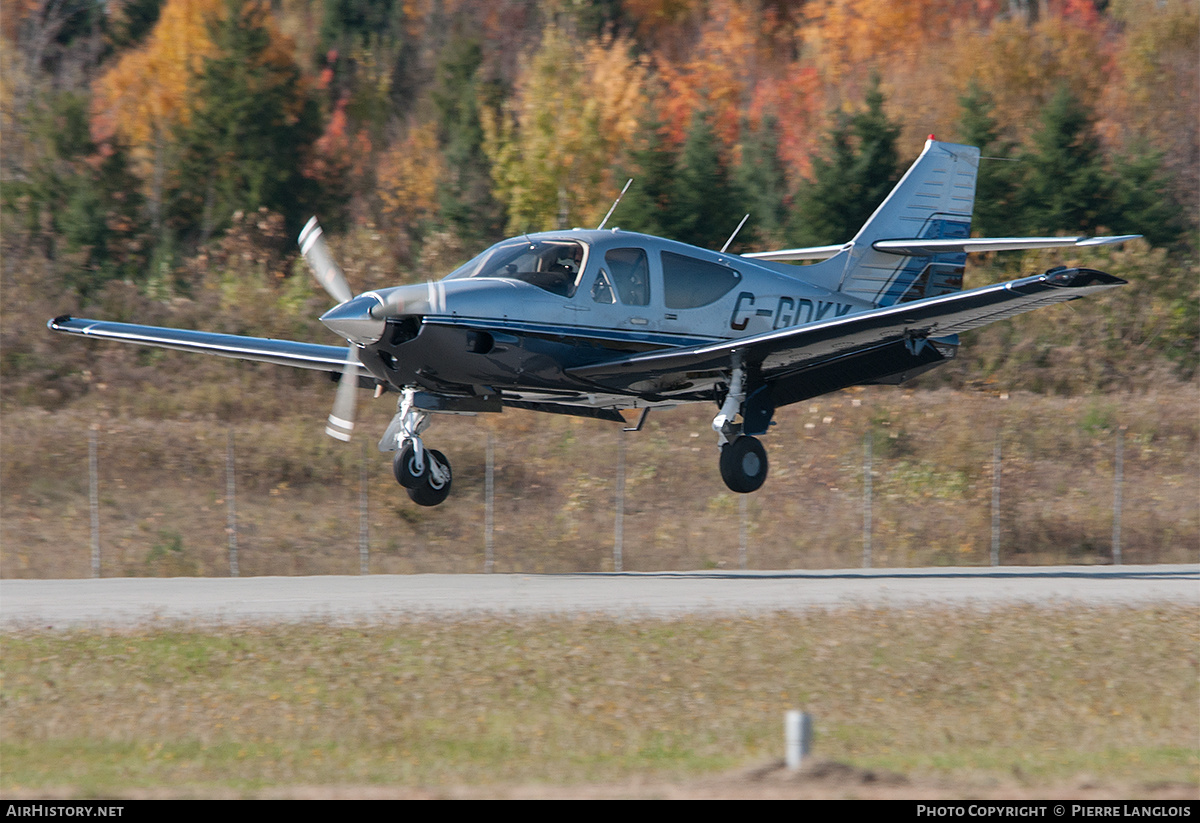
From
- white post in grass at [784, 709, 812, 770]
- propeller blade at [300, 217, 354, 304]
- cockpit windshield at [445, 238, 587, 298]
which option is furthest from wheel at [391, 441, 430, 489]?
white post in grass at [784, 709, 812, 770]

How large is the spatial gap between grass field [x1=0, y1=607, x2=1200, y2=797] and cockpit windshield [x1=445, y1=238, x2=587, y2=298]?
426 cm

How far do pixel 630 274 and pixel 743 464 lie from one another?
9.76 ft

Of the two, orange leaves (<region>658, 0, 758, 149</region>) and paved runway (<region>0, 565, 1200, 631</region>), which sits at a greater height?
orange leaves (<region>658, 0, 758, 149</region>)

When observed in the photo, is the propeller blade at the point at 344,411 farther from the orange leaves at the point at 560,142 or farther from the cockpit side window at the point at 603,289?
the orange leaves at the point at 560,142

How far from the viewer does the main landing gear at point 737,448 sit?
16266mm

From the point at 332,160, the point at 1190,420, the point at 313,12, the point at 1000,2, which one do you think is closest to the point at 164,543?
the point at 1190,420

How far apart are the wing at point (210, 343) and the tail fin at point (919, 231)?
7.74 meters

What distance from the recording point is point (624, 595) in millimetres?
15547

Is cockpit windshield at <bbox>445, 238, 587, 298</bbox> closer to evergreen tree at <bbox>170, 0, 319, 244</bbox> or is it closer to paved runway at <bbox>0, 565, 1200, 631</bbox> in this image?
paved runway at <bbox>0, 565, 1200, 631</bbox>

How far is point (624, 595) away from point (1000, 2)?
186ft

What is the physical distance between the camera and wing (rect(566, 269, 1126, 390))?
45.7 feet

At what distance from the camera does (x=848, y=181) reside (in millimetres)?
35562

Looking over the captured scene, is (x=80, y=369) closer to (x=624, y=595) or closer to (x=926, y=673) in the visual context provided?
(x=624, y=595)

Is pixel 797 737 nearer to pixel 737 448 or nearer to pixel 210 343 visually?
pixel 737 448
